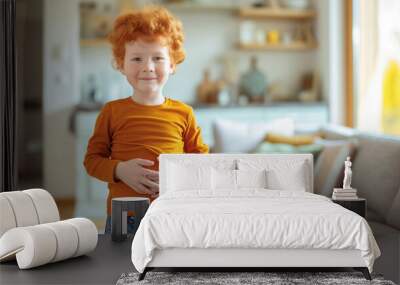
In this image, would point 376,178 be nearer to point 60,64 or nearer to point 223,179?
point 223,179

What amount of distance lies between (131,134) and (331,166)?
83.3 inches

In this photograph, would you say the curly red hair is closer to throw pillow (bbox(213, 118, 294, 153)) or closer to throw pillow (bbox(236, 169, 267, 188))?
throw pillow (bbox(236, 169, 267, 188))

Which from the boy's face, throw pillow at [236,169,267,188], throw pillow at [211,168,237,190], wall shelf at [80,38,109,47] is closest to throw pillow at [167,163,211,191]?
throw pillow at [211,168,237,190]

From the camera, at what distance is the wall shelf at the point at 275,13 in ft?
26.7

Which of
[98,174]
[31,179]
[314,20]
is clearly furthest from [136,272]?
[314,20]

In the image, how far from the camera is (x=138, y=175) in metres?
3.68

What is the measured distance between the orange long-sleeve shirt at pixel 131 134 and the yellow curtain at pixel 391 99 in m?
3.60

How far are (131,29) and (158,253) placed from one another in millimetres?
1219

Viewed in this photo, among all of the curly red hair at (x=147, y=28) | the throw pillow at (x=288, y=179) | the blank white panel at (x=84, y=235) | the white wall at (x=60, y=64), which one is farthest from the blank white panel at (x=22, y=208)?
the white wall at (x=60, y=64)

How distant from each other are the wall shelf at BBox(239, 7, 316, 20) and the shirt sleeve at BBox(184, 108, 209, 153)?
14.4 feet

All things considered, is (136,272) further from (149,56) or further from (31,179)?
(31,179)

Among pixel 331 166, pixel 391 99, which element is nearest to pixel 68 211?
pixel 331 166

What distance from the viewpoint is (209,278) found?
10.8 feet

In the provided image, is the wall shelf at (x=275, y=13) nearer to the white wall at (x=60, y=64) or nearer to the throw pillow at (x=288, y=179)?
the white wall at (x=60, y=64)
